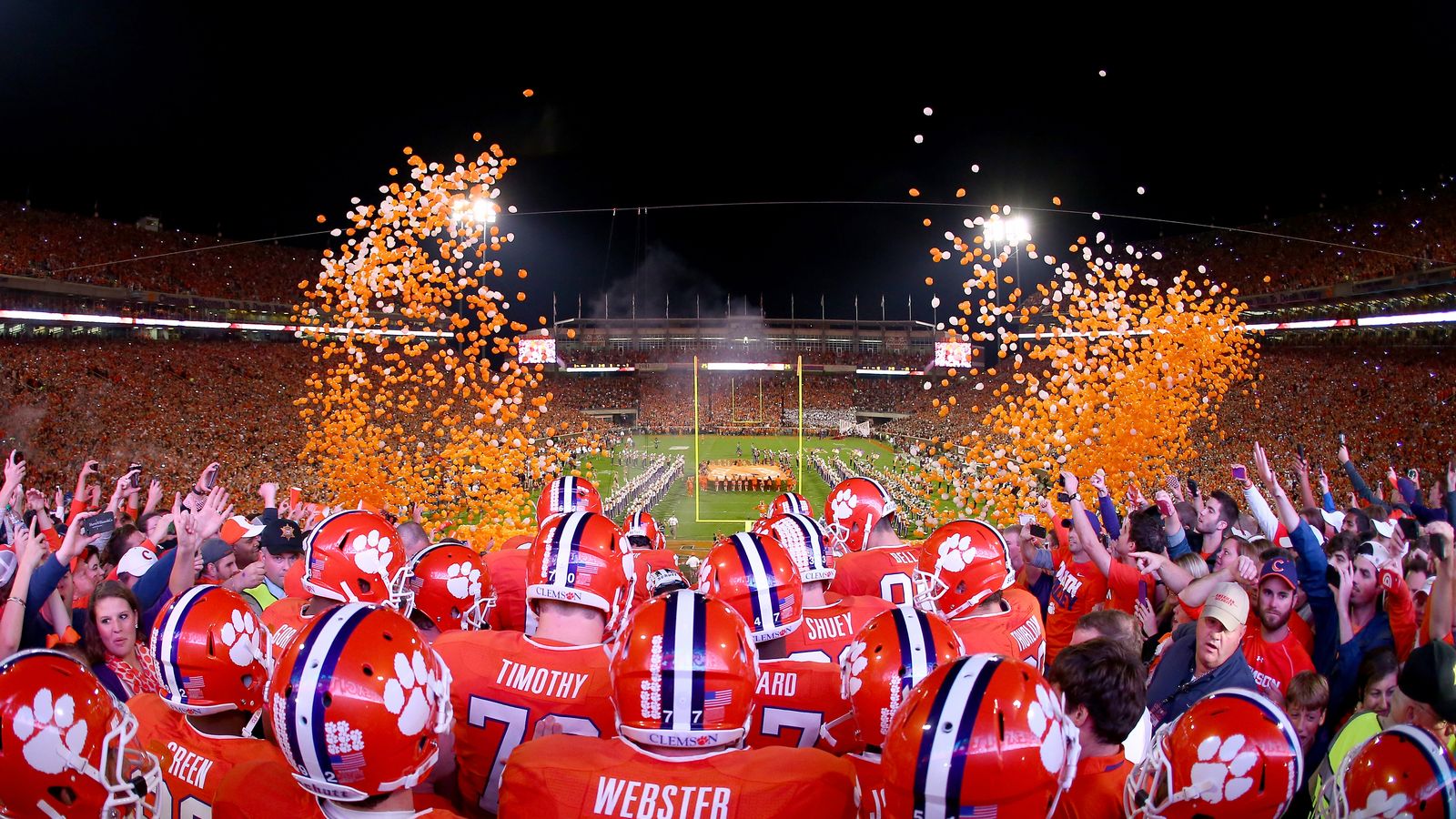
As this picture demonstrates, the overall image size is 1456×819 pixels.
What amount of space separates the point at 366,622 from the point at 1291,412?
3199 centimetres

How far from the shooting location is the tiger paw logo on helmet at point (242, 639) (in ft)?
9.35

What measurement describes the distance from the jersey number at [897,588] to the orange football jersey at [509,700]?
107 inches

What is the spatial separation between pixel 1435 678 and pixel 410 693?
Result: 9.98 feet

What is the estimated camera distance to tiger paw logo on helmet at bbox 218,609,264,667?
2.85m

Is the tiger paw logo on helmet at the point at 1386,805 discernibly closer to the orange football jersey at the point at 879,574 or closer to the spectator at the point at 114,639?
the orange football jersey at the point at 879,574

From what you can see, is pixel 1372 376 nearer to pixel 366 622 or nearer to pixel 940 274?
pixel 366 622

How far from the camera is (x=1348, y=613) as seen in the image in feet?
13.4

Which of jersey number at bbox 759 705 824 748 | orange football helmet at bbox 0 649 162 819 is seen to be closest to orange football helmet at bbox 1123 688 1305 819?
jersey number at bbox 759 705 824 748

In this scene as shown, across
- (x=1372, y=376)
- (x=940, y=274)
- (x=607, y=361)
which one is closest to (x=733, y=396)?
(x=607, y=361)

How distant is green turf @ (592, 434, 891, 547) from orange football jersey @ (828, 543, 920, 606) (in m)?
13.3

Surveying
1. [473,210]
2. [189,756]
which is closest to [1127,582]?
[189,756]

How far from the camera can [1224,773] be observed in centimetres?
213

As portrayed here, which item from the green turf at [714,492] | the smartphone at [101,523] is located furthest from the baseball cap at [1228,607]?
the green turf at [714,492]

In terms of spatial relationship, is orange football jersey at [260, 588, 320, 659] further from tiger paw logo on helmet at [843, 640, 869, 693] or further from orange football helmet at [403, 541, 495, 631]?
tiger paw logo on helmet at [843, 640, 869, 693]
